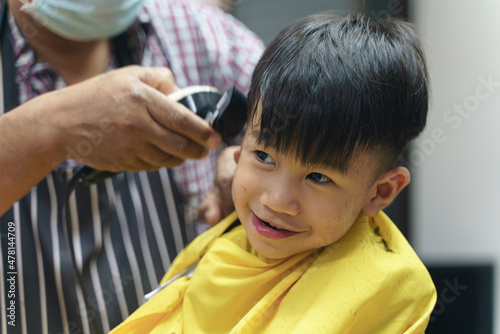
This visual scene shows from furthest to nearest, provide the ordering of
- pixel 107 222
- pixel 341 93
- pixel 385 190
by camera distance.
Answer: pixel 107 222
pixel 385 190
pixel 341 93

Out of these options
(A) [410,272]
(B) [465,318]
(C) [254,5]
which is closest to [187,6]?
(C) [254,5]

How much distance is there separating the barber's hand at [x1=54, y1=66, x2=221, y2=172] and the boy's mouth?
0.79 feet

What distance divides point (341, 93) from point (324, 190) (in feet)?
0.52

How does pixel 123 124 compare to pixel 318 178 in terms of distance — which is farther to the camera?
pixel 123 124

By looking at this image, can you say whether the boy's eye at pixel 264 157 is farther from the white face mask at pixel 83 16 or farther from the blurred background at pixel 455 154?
the blurred background at pixel 455 154

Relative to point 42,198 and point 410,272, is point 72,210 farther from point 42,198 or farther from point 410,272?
point 410,272

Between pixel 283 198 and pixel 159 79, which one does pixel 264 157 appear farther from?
pixel 159 79

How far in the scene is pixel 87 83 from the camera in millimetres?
953

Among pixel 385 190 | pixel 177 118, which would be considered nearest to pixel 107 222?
pixel 177 118

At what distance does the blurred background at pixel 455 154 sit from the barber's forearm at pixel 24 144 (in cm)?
100

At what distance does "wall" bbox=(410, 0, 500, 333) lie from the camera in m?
1.52

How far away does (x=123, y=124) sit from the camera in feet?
3.11

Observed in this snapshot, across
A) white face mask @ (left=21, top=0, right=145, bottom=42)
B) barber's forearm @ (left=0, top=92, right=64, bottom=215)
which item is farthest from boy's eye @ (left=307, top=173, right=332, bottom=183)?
white face mask @ (left=21, top=0, right=145, bottom=42)

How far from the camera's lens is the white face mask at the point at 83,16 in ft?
3.38
